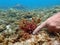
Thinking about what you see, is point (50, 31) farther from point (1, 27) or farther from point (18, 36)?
point (1, 27)

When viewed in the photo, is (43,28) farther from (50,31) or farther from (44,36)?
(44,36)

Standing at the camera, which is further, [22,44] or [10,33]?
[10,33]

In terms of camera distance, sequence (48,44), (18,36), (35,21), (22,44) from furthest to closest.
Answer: (35,21) → (18,36) → (22,44) → (48,44)

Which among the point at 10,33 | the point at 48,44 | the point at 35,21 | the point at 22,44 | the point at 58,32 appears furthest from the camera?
the point at 35,21

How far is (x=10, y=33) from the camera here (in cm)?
724

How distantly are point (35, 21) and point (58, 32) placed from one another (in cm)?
193

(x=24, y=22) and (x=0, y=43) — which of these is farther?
(x=24, y=22)

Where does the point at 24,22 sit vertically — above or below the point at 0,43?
above

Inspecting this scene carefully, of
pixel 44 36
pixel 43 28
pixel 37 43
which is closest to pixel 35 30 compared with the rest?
pixel 43 28

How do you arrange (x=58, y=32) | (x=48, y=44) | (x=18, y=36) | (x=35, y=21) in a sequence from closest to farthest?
1. (x=48, y=44)
2. (x=58, y=32)
3. (x=18, y=36)
4. (x=35, y=21)

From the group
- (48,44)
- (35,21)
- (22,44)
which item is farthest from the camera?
(35,21)

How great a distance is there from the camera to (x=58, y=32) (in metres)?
6.25

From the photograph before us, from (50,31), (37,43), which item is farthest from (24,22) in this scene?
(37,43)

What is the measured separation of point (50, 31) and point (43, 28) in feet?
1.49
